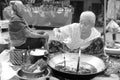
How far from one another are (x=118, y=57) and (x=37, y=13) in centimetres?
400

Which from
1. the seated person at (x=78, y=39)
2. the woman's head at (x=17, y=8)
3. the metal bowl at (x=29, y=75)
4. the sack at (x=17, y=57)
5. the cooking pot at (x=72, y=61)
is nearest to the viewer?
the metal bowl at (x=29, y=75)

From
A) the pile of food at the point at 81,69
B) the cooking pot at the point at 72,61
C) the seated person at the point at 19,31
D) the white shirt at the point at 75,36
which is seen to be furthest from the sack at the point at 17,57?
the seated person at the point at 19,31

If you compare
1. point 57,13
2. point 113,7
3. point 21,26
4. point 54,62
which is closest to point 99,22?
point 57,13

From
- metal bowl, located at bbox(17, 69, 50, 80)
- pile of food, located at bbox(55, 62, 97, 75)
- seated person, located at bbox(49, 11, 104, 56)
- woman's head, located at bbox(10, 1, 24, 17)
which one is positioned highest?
woman's head, located at bbox(10, 1, 24, 17)

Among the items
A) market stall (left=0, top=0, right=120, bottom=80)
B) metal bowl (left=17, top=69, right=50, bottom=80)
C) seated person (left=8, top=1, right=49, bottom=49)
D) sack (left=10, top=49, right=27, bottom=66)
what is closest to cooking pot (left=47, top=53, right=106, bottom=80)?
market stall (left=0, top=0, right=120, bottom=80)

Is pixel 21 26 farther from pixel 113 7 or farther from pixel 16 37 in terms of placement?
pixel 113 7

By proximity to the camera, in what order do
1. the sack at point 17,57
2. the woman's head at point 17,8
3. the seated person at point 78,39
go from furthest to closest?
the woman's head at point 17,8 < the seated person at point 78,39 < the sack at point 17,57

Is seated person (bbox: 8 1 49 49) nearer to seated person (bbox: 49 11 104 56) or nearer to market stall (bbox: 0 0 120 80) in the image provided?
seated person (bbox: 49 11 104 56)

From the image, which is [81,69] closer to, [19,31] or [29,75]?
[29,75]

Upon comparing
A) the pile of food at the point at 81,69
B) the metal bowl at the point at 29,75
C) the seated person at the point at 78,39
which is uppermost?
the seated person at the point at 78,39

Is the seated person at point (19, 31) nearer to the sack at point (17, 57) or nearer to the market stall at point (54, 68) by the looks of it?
the market stall at point (54, 68)

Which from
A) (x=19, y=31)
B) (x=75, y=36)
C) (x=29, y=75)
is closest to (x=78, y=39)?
(x=75, y=36)

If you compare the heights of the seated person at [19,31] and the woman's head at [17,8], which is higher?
the woman's head at [17,8]

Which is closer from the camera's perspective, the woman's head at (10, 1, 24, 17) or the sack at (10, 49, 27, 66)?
the sack at (10, 49, 27, 66)
